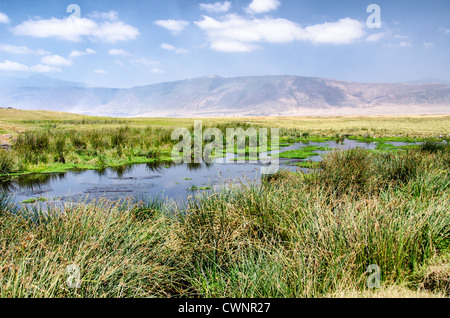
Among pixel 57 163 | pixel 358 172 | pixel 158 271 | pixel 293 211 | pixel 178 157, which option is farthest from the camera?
pixel 178 157

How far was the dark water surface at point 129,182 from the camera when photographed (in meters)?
10.2

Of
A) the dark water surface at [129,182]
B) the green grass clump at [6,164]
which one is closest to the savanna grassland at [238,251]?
the dark water surface at [129,182]

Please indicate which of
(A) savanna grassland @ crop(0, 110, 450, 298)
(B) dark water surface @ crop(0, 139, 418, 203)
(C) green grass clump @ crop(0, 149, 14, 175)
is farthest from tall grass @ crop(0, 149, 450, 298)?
(C) green grass clump @ crop(0, 149, 14, 175)

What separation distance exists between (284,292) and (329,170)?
4.65 m

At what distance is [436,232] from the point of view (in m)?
4.11

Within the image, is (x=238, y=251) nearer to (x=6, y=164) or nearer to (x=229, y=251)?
(x=229, y=251)

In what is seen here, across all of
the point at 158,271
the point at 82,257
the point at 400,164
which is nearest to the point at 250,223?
the point at 158,271

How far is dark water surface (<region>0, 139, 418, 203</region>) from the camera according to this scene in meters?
10.2

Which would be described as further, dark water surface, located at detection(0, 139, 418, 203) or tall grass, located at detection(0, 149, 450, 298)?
dark water surface, located at detection(0, 139, 418, 203)

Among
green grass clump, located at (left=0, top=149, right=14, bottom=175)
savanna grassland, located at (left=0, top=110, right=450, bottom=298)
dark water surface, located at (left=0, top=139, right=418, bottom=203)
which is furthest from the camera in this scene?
green grass clump, located at (left=0, top=149, right=14, bottom=175)

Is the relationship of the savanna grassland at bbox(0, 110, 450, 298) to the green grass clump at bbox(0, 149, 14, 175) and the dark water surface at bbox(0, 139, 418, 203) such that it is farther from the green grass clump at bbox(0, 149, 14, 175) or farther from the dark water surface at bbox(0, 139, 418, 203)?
the green grass clump at bbox(0, 149, 14, 175)

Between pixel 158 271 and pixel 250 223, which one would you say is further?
pixel 250 223

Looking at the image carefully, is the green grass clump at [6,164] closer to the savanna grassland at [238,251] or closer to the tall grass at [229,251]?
the savanna grassland at [238,251]

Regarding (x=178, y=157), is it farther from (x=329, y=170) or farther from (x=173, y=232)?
(x=173, y=232)
